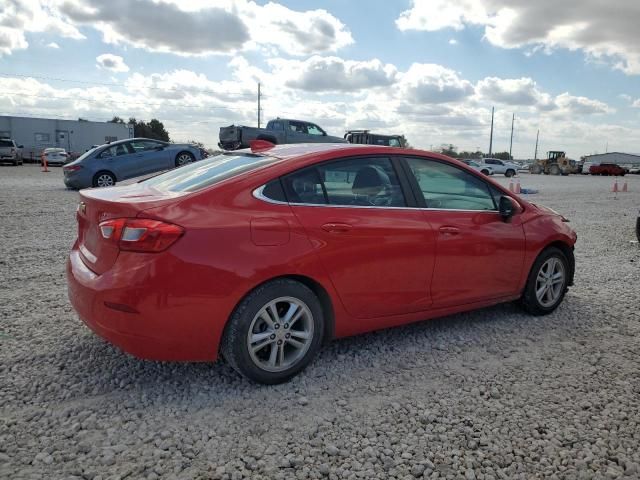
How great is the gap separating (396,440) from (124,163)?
1387 centimetres

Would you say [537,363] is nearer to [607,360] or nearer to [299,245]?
[607,360]

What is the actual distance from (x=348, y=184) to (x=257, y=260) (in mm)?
965

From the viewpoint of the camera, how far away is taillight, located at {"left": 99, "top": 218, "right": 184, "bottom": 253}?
9.38ft

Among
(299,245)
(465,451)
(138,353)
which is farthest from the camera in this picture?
(299,245)

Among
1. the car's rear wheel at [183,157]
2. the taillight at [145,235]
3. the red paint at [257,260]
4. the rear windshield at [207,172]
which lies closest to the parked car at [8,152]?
the car's rear wheel at [183,157]

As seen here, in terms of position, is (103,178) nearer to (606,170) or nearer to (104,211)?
(104,211)

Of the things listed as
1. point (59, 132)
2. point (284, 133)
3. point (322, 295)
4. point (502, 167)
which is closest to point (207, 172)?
point (322, 295)

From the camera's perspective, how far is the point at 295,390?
3250mm

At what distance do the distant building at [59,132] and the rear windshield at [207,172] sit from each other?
44.2 meters

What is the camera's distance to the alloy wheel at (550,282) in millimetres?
4723

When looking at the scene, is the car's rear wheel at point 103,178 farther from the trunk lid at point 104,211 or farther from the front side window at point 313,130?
the trunk lid at point 104,211

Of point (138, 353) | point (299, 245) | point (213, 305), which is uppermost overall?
point (299, 245)

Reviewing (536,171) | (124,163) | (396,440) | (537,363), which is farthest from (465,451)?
(536,171)

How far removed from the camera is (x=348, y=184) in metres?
3.62
